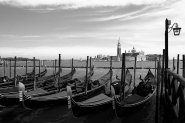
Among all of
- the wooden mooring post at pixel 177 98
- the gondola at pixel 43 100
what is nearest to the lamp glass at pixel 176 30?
the wooden mooring post at pixel 177 98

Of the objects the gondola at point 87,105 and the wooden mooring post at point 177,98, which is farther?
the gondola at point 87,105

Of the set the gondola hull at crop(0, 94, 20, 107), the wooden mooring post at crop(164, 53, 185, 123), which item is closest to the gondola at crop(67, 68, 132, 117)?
the wooden mooring post at crop(164, 53, 185, 123)

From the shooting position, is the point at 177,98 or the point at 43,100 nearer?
the point at 177,98

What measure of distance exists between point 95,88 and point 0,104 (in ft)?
22.3

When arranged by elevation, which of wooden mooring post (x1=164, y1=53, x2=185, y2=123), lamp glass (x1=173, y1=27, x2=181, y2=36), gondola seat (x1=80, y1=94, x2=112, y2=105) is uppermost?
lamp glass (x1=173, y1=27, x2=181, y2=36)

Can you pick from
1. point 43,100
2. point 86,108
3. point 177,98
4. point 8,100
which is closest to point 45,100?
point 43,100

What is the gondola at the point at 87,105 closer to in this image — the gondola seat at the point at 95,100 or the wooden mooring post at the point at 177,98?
the gondola seat at the point at 95,100

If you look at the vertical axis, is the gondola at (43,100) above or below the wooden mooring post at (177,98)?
below

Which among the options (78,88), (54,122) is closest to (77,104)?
(54,122)

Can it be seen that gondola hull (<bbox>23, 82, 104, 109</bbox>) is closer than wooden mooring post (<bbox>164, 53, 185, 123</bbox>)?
No

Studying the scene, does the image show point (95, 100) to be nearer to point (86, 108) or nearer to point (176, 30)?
point (86, 108)

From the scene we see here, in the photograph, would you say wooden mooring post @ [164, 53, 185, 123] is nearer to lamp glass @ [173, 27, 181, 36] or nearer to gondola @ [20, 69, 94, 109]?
lamp glass @ [173, 27, 181, 36]

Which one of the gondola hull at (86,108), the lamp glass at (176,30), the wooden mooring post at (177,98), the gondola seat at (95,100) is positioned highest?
the lamp glass at (176,30)

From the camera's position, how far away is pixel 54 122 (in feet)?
29.9
